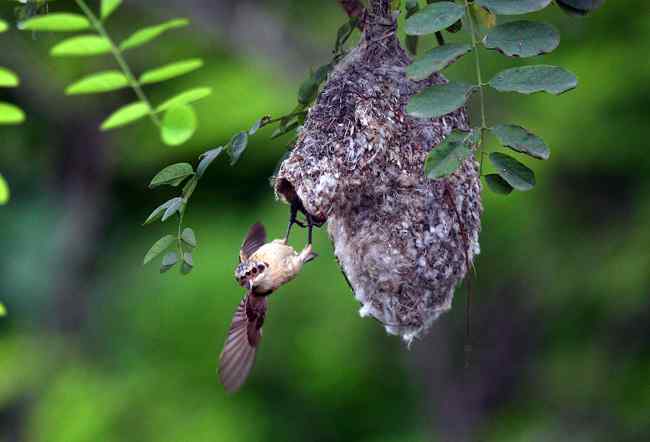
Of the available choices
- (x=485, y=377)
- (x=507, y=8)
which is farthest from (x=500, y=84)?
(x=485, y=377)

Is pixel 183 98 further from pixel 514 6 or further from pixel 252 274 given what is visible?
pixel 252 274

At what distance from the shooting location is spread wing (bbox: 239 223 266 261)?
2.27 metres

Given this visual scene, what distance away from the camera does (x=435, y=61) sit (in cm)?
173

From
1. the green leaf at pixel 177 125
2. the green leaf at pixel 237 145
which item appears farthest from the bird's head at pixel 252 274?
the green leaf at pixel 177 125

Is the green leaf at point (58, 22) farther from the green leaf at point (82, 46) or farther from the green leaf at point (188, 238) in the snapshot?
A: the green leaf at point (188, 238)

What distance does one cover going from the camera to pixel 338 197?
2006mm

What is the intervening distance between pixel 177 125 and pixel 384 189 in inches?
30.2

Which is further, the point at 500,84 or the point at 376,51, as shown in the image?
the point at 376,51

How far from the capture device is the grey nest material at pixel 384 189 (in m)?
2.00

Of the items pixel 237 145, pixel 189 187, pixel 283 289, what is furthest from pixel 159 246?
pixel 283 289

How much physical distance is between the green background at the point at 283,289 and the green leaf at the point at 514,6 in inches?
121

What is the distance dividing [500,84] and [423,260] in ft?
1.54

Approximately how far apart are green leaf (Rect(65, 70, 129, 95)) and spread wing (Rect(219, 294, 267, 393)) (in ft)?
2.80

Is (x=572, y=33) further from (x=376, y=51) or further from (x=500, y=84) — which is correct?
(x=500, y=84)
